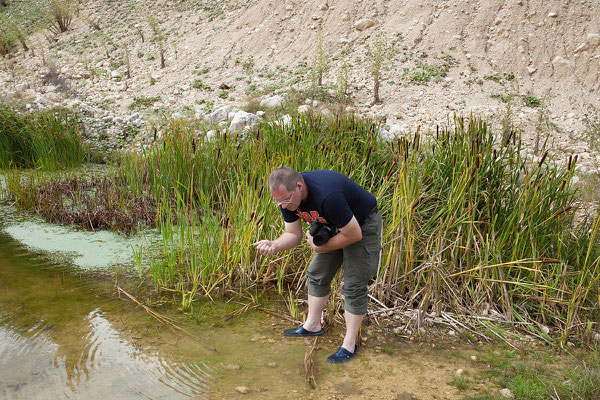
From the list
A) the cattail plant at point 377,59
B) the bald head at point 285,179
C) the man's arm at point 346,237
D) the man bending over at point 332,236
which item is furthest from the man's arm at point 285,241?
the cattail plant at point 377,59

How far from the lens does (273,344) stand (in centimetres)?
303

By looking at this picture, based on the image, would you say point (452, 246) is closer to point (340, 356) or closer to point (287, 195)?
point (340, 356)

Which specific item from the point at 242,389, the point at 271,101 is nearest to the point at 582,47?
the point at 271,101

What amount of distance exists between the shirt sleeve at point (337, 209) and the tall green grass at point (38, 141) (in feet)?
16.2

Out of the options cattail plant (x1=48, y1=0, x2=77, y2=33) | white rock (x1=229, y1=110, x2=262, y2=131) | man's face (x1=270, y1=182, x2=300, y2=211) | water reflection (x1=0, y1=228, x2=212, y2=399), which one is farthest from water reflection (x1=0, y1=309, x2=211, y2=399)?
cattail plant (x1=48, y1=0, x2=77, y2=33)

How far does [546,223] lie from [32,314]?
3.76 metres

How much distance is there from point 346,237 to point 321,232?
148mm

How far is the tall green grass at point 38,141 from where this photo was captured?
6262 mm

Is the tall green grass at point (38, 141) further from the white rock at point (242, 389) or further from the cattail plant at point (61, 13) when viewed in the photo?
the cattail plant at point (61, 13)

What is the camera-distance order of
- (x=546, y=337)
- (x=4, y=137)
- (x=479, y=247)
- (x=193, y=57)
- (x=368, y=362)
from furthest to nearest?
(x=193, y=57) → (x=4, y=137) → (x=479, y=247) → (x=546, y=337) → (x=368, y=362)

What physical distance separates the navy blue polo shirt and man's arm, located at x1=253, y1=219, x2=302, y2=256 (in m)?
0.05

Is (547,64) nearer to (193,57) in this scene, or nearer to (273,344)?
(193,57)

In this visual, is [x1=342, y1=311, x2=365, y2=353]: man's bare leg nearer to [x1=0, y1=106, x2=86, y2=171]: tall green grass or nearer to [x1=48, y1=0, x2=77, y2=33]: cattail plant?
[x1=0, y1=106, x2=86, y2=171]: tall green grass

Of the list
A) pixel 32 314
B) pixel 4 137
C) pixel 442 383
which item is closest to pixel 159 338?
pixel 32 314
